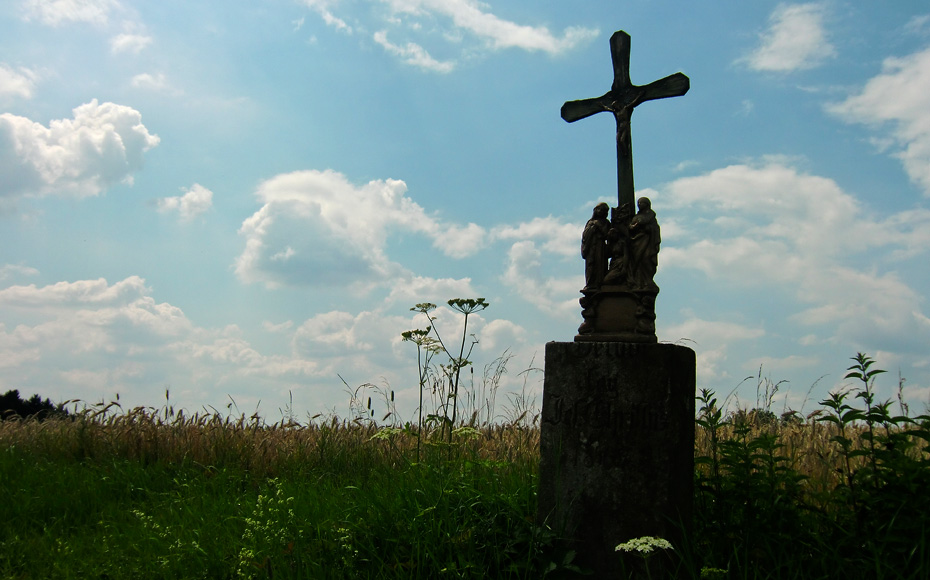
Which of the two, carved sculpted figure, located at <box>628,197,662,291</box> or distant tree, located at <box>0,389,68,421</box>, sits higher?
carved sculpted figure, located at <box>628,197,662,291</box>

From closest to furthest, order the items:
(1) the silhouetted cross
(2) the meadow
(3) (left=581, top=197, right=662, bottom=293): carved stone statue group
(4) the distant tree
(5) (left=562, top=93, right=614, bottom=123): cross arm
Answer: (2) the meadow → (3) (left=581, top=197, right=662, bottom=293): carved stone statue group → (1) the silhouetted cross → (5) (left=562, top=93, right=614, bottom=123): cross arm → (4) the distant tree

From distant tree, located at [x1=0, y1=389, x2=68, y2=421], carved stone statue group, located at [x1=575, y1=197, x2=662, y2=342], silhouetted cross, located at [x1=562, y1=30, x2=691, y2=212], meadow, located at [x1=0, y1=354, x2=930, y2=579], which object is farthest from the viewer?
distant tree, located at [x1=0, y1=389, x2=68, y2=421]

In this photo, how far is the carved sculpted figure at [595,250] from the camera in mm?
5605

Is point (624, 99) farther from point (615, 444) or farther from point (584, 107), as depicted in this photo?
point (615, 444)

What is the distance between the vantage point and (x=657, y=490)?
4.88m

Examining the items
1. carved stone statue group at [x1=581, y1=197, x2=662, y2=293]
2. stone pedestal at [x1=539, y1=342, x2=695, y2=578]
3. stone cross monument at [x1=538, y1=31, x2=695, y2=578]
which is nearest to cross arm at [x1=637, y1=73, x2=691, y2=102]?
carved stone statue group at [x1=581, y1=197, x2=662, y2=293]

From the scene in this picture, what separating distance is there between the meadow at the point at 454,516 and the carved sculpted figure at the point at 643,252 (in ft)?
3.16

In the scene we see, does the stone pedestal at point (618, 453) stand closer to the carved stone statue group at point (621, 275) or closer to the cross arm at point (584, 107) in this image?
the carved stone statue group at point (621, 275)

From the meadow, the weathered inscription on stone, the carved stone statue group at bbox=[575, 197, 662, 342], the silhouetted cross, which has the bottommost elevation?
the meadow

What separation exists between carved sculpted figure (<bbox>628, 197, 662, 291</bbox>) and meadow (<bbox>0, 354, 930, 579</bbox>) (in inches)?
37.9

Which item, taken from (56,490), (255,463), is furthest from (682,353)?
(56,490)

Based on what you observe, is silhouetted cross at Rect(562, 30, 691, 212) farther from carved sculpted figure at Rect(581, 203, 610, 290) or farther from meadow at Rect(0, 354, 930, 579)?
meadow at Rect(0, 354, 930, 579)

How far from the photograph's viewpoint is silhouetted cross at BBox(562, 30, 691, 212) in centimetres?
584

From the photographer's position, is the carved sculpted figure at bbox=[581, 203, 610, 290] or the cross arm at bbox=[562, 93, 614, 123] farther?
the cross arm at bbox=[562, 93, 614, 123]
